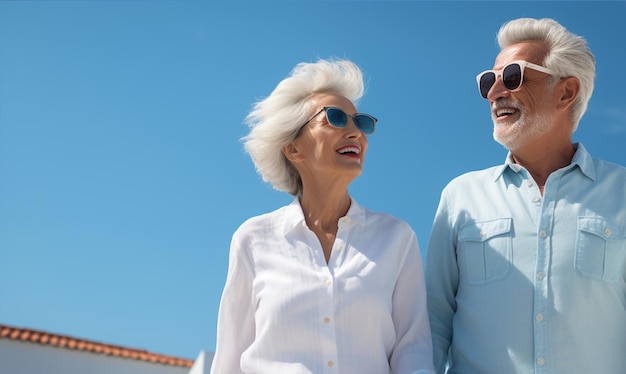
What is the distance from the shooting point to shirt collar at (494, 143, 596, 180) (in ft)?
14.5

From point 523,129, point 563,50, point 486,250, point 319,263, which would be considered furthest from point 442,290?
point 563,50

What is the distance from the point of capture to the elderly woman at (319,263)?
154 inches

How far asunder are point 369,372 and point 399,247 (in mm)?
677

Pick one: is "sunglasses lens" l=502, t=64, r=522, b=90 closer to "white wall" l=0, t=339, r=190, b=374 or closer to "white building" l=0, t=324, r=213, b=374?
"white building" l=0, t=324, r=213, b=374

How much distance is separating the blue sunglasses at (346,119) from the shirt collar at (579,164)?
797 mm

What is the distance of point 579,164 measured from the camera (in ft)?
14.6

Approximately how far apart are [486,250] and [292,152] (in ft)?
3.89

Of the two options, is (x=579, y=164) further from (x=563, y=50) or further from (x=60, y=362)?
(x=60, y=362)

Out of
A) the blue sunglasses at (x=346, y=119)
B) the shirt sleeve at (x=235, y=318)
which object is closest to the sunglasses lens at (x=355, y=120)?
the blue sunglasses at (x=346, y=119)

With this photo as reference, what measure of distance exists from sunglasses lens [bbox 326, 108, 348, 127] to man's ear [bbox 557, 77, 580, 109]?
1.28m

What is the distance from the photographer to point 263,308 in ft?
13.3

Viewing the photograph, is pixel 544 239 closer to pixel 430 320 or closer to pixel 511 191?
pixel 511 191

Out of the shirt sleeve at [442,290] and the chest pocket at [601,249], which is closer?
the chest pocket at [601,249]

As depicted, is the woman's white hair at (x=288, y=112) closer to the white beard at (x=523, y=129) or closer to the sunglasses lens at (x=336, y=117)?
the sunglasses lens at (x=336, y=117)
